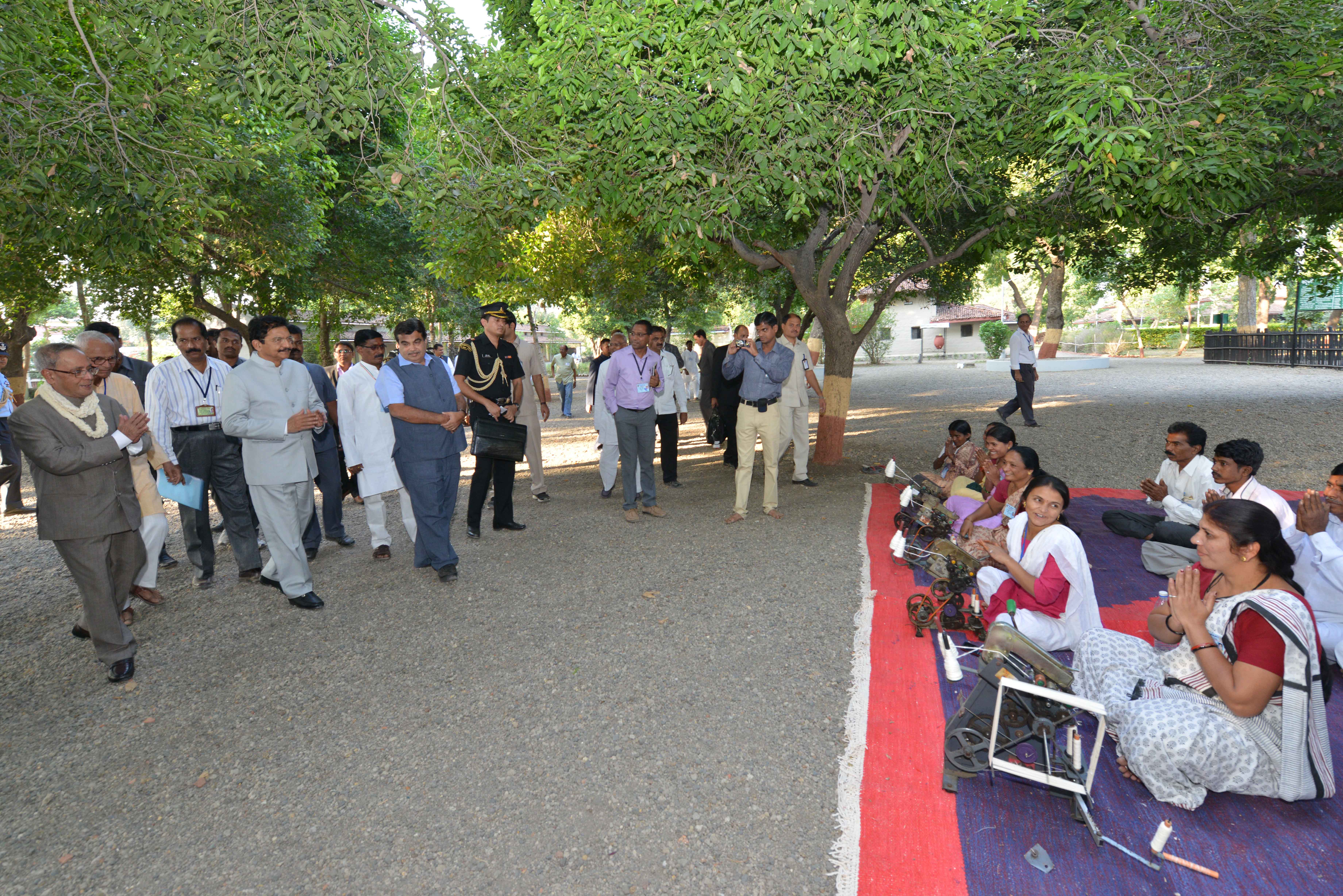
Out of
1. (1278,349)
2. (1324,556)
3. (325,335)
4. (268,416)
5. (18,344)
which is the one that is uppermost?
(325,335)

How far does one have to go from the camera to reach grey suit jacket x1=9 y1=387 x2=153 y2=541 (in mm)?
3945

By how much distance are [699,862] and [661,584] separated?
2.94 m

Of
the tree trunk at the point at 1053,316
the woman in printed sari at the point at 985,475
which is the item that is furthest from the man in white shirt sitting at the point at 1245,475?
the tree trunk at the point at 1053,316

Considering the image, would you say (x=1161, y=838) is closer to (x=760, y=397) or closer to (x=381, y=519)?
(x=760, y=397)

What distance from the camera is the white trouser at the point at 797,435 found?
8.59 m

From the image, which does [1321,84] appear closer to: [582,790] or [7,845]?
[582,790]

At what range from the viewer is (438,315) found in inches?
1323

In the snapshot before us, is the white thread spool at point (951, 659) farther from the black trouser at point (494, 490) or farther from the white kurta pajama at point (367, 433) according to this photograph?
the black trouser at point (494, 490)

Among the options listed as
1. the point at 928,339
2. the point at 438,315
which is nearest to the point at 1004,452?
the point at 438,315

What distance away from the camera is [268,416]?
500 cm

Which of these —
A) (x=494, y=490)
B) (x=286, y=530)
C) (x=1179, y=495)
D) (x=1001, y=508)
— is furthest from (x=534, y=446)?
(x=1179, y=495)

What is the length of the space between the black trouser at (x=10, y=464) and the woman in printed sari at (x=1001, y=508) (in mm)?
9895

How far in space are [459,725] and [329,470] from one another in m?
4.05

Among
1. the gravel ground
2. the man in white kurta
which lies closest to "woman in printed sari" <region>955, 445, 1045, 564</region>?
the gravel ground
